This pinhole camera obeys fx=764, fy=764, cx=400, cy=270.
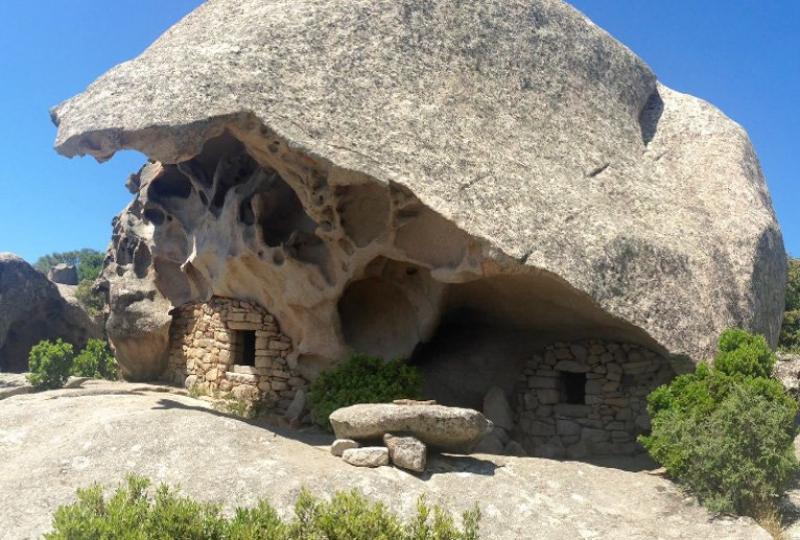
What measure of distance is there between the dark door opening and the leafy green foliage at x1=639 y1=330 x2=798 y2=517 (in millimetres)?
7466

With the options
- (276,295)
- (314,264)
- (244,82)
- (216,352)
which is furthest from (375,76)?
(216,352)

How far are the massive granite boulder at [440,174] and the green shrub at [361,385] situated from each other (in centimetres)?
121

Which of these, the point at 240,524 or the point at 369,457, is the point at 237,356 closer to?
the point at 369,457

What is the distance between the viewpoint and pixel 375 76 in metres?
11.1

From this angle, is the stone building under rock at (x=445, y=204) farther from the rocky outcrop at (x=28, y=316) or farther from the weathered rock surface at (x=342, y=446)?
the rocky outcrop at (x=28, y=316)

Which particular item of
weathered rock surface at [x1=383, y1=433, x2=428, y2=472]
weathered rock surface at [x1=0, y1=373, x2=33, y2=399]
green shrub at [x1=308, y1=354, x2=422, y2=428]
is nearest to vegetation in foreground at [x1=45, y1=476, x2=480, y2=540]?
weathered rock surface at [x1=383, y1=433, x2=428, y2=472]

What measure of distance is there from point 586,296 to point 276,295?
5525 mm

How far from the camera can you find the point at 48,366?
527 inches

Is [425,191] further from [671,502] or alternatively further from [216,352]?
[216,352]

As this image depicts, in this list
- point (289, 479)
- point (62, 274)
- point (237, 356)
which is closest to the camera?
point (289, 479)

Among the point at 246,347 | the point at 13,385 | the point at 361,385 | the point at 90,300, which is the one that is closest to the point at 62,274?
the point at 90,300

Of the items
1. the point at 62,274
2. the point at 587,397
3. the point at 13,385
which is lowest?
the point at 13,385

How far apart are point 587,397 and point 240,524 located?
26.1 feet

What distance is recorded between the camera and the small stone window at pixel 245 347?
1394 cm
